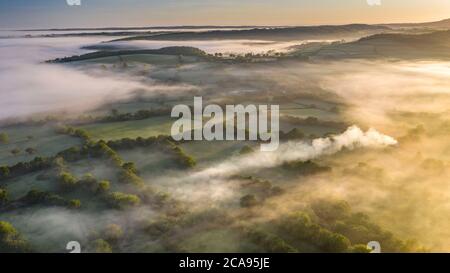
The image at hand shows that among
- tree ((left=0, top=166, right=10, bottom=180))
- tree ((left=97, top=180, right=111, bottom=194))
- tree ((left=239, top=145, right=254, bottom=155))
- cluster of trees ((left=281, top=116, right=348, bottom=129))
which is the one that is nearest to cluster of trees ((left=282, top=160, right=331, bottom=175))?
tree ((left=239, top=145, right=254, bottom=155))

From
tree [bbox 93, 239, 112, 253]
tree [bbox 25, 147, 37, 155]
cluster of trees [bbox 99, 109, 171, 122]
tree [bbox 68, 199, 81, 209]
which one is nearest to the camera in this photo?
tree [bbox 93, 239, 112, 253]

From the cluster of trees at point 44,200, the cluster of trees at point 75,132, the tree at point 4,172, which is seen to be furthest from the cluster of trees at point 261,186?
the cluster of trees at point 75,132

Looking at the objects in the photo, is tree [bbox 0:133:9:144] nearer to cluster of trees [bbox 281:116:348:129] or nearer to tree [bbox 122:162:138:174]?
tree [bbox 122:162:138:174]

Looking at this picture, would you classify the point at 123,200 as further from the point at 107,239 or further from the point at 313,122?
the point at 313,122

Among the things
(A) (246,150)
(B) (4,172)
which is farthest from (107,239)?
(A) (246,150)
